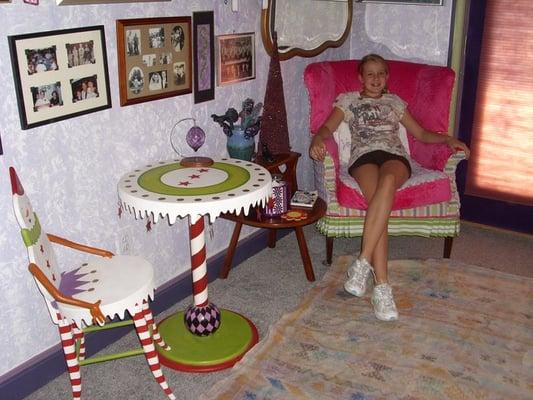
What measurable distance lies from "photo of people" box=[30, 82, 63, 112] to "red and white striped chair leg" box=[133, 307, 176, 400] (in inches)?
35.9

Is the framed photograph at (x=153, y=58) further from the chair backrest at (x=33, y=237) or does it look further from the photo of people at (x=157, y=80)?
the chair backrest at (x=33, y=237)

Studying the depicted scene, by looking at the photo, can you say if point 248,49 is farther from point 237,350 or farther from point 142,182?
point 237,350

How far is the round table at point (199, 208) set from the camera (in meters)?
2.56

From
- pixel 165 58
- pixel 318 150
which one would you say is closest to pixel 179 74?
pixel 165 58

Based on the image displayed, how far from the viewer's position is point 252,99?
376 cm

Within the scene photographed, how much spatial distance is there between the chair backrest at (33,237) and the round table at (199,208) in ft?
1.29

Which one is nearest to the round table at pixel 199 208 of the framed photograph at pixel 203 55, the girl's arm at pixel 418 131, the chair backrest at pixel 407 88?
the framed photograph at pixel 203 55

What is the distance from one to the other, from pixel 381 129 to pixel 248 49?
969mm

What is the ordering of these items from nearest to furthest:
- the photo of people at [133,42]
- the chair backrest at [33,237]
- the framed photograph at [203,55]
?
the chair backrest at [33,237] < the photo of people at [133,42] < the framed photograph at [203,55]

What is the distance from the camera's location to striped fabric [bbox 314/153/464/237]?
3.65 metres

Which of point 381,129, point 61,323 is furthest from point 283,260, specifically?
point 61,323

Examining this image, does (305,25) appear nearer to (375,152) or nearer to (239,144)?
(375,152)

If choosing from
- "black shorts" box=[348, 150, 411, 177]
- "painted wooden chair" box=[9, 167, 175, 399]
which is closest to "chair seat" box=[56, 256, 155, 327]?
"painted wooden chair" box=[9, 167, 175, 399]

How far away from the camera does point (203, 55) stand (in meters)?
3.28
